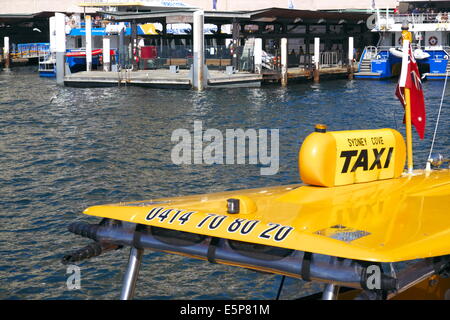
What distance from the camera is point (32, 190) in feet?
67.3

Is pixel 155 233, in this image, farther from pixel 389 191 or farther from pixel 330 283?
pixel 389 191

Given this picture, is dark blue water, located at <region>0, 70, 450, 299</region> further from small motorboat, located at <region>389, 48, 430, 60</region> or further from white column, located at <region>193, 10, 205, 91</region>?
small motorboat, located at <region>389, 48, 430, 60</region>

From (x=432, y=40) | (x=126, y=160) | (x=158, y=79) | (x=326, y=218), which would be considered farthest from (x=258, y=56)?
(x=326, y=218)

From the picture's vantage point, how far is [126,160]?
25.5 meters

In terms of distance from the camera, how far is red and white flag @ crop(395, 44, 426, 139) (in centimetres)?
1089

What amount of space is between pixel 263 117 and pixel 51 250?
23217 mm

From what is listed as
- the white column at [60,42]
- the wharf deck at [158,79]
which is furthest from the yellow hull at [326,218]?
the white column at [60,42]

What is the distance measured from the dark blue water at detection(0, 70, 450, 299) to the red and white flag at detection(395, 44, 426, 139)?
3131 millimetres

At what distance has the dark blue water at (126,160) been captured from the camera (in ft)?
41.5

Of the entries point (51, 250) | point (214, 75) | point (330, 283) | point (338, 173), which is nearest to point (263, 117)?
point (214, 75)

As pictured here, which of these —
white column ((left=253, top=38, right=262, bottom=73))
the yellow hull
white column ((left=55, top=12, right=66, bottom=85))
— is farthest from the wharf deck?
the yellow hull

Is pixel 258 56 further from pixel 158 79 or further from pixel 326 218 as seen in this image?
pixel 326 218

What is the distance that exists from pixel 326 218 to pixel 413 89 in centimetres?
506

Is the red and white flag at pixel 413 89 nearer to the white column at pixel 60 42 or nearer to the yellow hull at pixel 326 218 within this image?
the yellow hull at pixel 326 218
